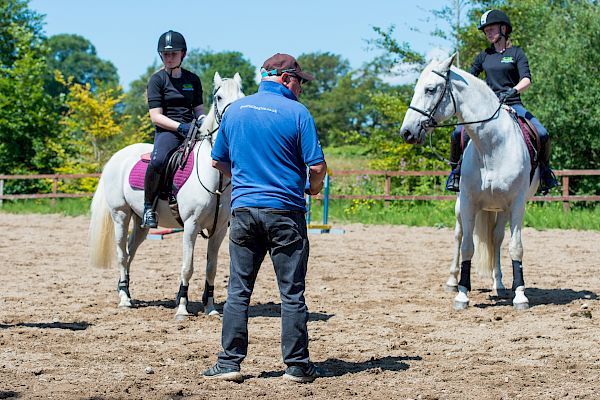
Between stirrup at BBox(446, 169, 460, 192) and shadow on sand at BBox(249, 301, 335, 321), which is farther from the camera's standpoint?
stirrup at BBox(446, 169, 460, 192)

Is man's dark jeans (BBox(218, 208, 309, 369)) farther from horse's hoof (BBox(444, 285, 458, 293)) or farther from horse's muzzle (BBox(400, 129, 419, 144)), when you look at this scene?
horse's hoof (BBox(444, 285, 458, 293))

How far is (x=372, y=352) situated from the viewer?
609cm

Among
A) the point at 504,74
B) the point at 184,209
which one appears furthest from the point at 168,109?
the point at 504,74

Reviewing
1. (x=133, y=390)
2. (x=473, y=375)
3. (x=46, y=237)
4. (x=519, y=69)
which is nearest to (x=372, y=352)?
(x=473, y=375)

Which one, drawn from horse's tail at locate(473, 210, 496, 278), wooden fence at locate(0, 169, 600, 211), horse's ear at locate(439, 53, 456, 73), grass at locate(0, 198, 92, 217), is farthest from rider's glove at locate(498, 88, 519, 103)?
grass at locate(0, 198, 92, 217)

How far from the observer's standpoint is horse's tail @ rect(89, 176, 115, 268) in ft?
29.0

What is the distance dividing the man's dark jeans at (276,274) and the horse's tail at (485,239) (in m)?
4.33

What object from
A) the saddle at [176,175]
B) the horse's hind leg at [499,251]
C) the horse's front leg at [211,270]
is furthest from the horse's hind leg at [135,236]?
the horse's hind leg at [499,251]

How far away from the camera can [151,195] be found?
26.4 ft

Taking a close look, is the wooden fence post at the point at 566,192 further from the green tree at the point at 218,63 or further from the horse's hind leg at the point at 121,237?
the green tree at the point at 218,63

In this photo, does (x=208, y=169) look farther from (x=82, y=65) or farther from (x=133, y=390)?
(x=82, y=65)

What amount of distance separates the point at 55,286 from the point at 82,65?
11934 cm

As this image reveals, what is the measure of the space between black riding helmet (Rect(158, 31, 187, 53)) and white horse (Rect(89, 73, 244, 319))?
0.50 meters

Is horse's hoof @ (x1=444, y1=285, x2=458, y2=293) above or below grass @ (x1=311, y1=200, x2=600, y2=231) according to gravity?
below
